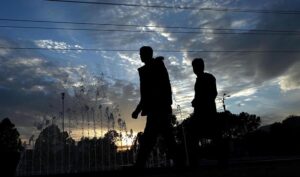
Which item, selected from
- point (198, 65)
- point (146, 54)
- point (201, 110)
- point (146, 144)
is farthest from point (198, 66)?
point (146, 144)

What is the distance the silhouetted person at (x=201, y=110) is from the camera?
25.7 ft

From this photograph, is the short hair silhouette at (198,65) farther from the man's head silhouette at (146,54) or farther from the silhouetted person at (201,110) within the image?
the man's head silhouette at (146,54)

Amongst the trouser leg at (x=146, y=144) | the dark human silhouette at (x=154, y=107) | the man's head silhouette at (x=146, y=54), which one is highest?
the man's head silhouette at (x=146, y=54)

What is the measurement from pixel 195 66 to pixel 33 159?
4674 centimetres

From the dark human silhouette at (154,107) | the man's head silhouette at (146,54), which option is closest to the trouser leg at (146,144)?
the dark human silhouette at (154,107)

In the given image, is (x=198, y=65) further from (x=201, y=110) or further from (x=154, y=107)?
(x=154, y=107)

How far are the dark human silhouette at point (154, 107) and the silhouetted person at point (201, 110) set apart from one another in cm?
109

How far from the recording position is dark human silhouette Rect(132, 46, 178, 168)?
22.3ft

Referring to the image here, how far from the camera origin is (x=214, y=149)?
7.98 meters

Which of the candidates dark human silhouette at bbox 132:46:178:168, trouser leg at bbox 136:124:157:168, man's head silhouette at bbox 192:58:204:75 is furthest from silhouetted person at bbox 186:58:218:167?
trouser leg at bbox 136:124:157:168

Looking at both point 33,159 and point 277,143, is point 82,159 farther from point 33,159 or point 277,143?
point 277,143

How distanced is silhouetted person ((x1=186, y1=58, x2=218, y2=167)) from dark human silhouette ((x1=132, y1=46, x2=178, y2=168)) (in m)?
1.09

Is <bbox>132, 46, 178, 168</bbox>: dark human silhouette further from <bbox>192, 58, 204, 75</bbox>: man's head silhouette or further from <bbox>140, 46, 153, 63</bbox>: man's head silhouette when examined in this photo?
<bbox>192, 58, 204, 75</bbox>: man's head silhouette

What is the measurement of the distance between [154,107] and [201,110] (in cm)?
135
